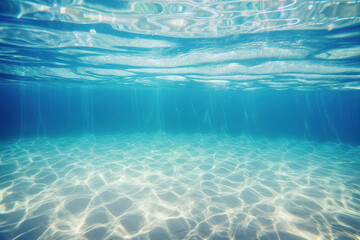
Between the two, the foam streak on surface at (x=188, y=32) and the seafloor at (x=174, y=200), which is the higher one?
the foam streak on surface at (x=188, y=32)

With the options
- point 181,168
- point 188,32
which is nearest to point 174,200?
point 181,168

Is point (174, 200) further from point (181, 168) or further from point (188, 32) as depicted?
point (188, 32)

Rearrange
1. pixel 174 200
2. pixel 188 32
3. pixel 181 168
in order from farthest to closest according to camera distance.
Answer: pixel 181 168
pixel 188 32
pixel 174 200

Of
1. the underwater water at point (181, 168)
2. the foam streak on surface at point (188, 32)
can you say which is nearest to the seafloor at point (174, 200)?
the underwater water at point (181, 168)

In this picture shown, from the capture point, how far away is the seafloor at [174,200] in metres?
4.81

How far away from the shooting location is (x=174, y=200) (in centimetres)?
631

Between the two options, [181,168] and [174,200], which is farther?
[181,168]

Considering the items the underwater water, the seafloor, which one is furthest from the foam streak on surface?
the seafloor

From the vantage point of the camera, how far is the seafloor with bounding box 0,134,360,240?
15.8 ft

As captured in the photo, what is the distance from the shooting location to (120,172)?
29.3 ft

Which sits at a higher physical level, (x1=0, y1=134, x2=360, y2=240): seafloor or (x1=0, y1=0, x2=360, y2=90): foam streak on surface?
(x1=0, y1=0, x2=360, y2=90): foam streak on surface

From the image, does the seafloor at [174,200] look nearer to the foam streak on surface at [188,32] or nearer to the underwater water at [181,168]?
the underwater water at [181,168]

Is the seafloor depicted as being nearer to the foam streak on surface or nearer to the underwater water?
the underwater water

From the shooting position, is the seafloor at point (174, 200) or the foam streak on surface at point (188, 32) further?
the foam streak on surface at point (188, 32)
